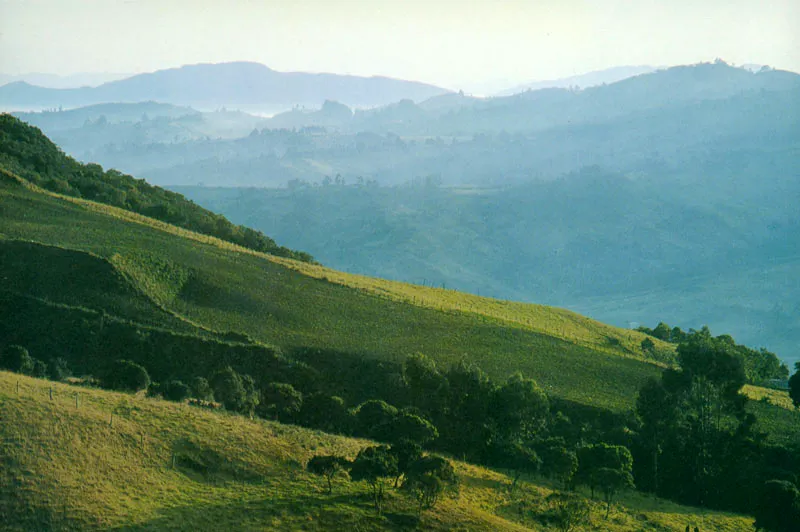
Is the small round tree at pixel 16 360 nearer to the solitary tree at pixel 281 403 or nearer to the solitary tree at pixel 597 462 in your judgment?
the solitary tree at pixel 281 403

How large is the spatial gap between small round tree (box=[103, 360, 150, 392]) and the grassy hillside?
912cm

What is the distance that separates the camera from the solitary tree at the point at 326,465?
4309cm

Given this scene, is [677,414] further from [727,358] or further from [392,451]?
[392,451]

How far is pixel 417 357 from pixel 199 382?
1994cm

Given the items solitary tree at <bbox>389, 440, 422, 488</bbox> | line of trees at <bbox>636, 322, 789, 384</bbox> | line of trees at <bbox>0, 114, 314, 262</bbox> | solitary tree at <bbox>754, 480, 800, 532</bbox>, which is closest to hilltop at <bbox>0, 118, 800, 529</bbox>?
solitary tree at <bbox>389, 440, 422, 488</bbox>

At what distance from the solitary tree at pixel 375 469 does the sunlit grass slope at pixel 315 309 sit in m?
32.8

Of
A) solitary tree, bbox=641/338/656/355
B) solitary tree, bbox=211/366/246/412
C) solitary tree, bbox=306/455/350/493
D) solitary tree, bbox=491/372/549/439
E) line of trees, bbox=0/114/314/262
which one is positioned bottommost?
solitary tree, bbox=306/455/350/493

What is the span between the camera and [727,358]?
6775 centimetres

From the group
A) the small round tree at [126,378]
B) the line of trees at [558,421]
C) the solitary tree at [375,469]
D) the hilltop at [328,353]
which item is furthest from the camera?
the hilltop at [328,353]

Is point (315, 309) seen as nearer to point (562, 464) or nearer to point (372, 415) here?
point (372, 415)

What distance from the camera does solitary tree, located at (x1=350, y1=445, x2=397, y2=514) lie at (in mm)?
41688

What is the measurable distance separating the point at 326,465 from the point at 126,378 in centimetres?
2470

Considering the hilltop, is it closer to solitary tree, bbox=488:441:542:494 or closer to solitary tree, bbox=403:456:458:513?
solitary tree, bbox=488:441:542:494

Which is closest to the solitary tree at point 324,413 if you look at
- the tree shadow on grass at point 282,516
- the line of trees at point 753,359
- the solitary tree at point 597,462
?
the tree shadow on grass at point 282,516
